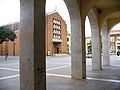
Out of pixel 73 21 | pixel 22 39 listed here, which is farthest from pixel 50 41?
pixel 22 39

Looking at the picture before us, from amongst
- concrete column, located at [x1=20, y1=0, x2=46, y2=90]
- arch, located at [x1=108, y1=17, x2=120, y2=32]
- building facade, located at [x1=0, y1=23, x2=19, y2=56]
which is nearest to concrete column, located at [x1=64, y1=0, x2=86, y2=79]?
concrete column, located at [x1=20, y1=0, x2=46, y2=90]

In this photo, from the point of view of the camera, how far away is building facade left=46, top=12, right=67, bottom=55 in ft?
155

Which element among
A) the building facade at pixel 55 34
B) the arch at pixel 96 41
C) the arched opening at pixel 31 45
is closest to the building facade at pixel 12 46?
the building facade at pixel 55 34

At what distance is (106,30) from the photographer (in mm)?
16172

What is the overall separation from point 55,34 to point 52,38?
9.39 feet

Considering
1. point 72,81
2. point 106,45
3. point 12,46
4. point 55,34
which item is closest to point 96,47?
point 106,45

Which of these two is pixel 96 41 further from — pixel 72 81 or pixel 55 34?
pixel 55 34

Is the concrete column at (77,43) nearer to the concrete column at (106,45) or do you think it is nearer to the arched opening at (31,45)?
the arched opening at (31,45)

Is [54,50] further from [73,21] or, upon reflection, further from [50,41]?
[73,21]

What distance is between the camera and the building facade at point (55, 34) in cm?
4734

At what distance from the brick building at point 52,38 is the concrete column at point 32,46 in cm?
4076

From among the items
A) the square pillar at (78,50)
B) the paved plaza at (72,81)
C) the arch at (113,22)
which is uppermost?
the arch at (113,22)

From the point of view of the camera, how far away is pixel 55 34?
51.0 metres

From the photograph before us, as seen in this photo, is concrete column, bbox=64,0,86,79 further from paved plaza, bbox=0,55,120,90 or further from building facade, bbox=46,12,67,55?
building facade, bbox=46,12,67,55
